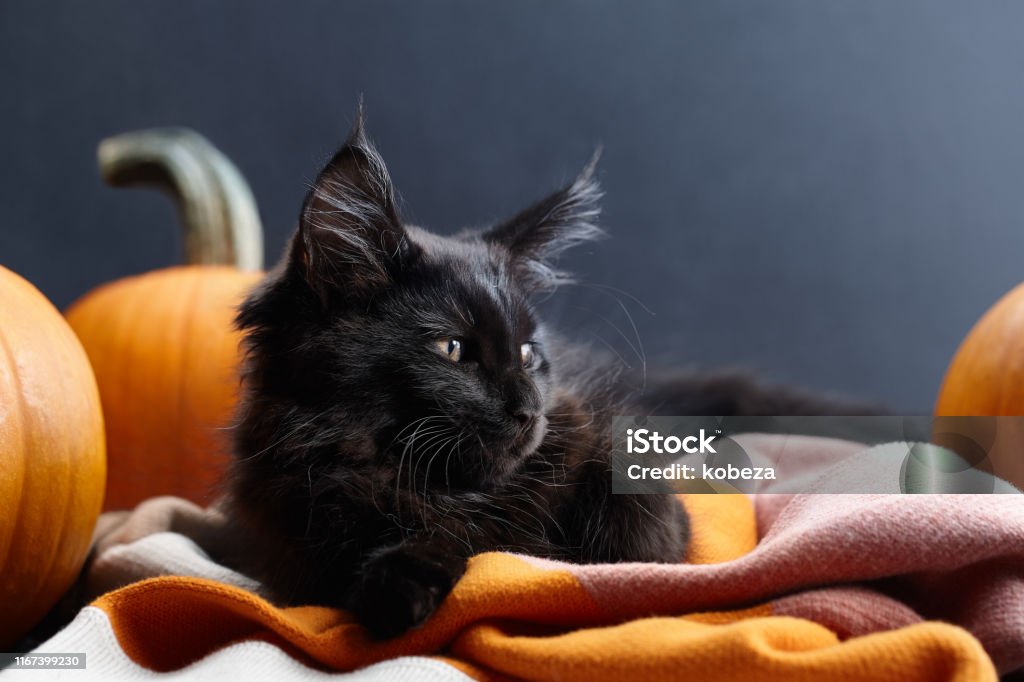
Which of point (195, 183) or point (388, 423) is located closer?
point (388, 423)

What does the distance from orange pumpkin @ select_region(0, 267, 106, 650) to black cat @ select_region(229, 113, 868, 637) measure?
0.85ft

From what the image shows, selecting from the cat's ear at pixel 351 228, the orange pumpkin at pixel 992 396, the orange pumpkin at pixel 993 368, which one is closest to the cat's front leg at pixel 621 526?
the cat's ear at pixel 351 228

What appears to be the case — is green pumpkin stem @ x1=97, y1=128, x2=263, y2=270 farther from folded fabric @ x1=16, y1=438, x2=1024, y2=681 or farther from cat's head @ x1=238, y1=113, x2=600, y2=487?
folded fabric @ x1=16, y1=438, x2=1024, y2=681

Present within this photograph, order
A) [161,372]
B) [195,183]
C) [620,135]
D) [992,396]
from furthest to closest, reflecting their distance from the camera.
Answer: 1. [620,135]
2. [195,183]
3. [161,372]
4. [992,396]

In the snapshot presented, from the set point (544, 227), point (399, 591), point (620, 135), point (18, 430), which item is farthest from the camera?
point (620, 135)

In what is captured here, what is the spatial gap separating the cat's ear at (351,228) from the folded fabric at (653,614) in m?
0.36

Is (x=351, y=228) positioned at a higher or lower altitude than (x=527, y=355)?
higher

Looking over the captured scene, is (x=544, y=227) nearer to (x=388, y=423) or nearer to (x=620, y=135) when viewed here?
(x=388, y=423)

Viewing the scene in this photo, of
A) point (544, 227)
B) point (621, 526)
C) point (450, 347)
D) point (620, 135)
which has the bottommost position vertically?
point (621, 526)

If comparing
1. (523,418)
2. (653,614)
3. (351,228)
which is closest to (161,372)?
(351,228)

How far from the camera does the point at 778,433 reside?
6.29 ft

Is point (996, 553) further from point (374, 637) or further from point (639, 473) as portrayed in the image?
point (374, 637)

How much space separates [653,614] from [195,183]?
64.8 inches

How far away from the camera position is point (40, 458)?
3.81 ft
